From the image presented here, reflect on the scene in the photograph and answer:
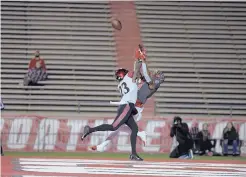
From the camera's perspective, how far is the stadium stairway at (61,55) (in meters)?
22.8

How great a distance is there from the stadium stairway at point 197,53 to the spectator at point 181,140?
287cm

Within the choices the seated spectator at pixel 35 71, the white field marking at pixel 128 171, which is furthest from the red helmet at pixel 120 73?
the seated spectator at pixel 35 71

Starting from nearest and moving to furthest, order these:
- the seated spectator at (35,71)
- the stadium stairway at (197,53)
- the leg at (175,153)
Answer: the leg at (175,153) < the seated spectator at (35,71) < the stadium stairway at (197,53)

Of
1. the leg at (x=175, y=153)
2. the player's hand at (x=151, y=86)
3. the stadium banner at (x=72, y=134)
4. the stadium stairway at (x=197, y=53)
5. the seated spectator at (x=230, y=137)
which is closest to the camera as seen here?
the player's hand at (x=151, y=86)

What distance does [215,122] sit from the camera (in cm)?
2061

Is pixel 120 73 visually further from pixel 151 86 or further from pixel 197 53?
pixel 197 53

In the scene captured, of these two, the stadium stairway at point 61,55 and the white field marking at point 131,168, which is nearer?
the white field marking at point 131,168

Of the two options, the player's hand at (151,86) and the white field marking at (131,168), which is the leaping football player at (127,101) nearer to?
the player's hand at (151,86)

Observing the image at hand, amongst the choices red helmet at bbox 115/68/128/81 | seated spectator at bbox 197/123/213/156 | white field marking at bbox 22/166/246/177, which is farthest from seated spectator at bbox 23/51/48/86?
white field marking at bbox 22/166/246/177

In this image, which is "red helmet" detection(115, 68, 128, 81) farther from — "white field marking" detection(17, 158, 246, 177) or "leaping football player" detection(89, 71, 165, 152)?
"white field marking" detection(17, 158, 246, 177)

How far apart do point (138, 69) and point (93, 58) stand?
31.5 ft

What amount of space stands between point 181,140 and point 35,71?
17.5ft

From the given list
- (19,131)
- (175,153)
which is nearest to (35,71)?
(19,131)

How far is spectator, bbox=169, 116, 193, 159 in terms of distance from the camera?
63.2 ft
